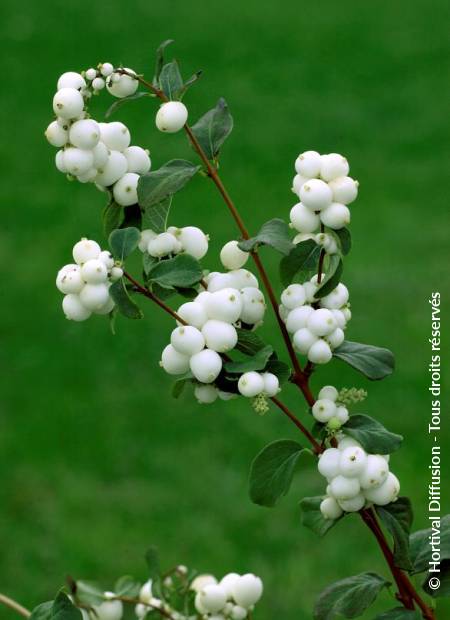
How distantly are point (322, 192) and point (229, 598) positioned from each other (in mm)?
503

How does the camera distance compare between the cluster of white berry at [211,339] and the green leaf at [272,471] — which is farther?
the green leaf at [272,471]

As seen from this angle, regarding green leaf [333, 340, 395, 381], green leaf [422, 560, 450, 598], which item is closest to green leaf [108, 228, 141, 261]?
green leaf [333, 340, 395, 381]

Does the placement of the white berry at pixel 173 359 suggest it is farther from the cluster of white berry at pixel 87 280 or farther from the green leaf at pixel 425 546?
the green leaf at pixel 425 546

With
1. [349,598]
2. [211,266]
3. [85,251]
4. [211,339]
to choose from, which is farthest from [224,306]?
[211,266]

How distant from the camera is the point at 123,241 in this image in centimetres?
97

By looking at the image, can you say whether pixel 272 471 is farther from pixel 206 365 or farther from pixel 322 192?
pixel 322 192

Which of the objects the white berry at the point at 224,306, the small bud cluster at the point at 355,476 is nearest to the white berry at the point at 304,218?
the white berry at the point at 224,306

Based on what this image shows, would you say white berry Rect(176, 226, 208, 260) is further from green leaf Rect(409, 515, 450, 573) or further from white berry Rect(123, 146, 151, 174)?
green leaf Rect(409, 515, 450, 573)

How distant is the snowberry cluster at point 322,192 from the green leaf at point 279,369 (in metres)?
0.13

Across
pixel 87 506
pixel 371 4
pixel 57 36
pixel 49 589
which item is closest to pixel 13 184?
pixel 57 36

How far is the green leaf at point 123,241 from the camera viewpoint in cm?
97

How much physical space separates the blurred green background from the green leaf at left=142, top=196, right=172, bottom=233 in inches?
65.8

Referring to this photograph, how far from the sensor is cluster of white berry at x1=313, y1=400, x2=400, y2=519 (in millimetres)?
947

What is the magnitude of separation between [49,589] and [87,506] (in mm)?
325
